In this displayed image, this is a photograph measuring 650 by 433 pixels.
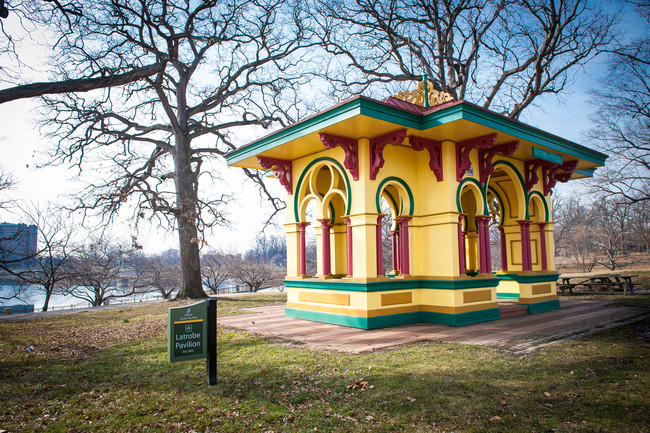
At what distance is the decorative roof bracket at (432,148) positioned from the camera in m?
9.12

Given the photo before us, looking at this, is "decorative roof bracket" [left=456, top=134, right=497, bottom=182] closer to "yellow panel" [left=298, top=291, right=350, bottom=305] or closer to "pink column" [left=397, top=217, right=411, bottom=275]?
"pink column" [left=397, top=217, right=411, bottom=275]

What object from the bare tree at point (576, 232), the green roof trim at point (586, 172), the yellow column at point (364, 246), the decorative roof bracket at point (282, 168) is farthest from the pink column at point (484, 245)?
the bare tree at point (576, 232)

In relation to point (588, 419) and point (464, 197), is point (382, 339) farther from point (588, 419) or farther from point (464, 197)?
point (464, 197)

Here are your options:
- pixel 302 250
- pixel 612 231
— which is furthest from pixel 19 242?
pixel 612 231

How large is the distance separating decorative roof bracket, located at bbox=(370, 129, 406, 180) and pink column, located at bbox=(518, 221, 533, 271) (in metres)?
5.11

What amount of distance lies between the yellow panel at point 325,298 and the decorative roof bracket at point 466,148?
372 cm

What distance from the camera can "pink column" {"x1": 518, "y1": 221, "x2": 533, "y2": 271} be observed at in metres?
11.5

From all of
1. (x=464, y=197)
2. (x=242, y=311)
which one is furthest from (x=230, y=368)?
(x=464, y=197)

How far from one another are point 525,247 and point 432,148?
14.6 feet

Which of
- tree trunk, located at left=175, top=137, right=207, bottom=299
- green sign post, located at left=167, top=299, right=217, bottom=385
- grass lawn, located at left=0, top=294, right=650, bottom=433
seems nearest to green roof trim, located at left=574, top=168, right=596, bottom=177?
grass lawn, located at left=0, top=294, right=650, bottom=433

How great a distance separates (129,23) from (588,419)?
17.4 metres

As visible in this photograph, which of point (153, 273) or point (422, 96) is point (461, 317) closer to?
point (422, 96)

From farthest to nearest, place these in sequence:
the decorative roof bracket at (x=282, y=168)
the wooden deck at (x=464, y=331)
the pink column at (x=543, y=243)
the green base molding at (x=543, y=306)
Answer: the pink column at (x=543, y=243) → the green base molding at (x=543, y=306) → the decorative roof bracket at (x=282, y=168) → the wooden deck at (x=464, y=331)

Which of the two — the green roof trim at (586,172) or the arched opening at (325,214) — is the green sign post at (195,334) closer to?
the arched opening at (325,214)
